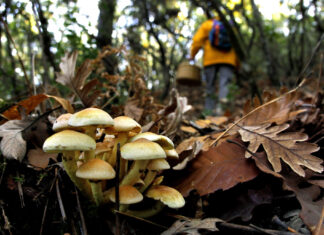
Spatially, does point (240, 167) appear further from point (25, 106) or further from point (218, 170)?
point (25, 106)

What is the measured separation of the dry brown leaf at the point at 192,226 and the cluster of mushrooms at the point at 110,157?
101 millimetres

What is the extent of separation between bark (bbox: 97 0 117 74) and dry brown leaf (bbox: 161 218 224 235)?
211 cm

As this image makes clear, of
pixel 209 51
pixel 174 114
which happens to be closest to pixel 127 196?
pixel 174 114

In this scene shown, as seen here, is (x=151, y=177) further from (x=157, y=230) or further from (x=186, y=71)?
(x=186, y=71)

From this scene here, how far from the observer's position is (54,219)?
123cm

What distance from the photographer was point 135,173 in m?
1.15

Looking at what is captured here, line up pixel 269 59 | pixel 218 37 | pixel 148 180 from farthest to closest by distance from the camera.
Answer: pixel 218 37, pixel 269 59, pixel 148 180

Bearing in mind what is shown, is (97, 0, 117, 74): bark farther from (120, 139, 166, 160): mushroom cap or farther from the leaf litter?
(120, 139, 166, 160): mushroom cap

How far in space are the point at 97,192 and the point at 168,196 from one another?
310 millimetres

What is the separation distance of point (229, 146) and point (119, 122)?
63 cm

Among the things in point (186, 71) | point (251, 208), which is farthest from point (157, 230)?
point (186, 71)

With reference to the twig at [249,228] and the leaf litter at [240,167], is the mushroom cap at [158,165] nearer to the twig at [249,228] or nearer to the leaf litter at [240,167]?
the leaf litter at [240,167]

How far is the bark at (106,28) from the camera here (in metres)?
2.94

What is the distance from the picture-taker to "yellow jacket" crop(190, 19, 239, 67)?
21.7 feet
